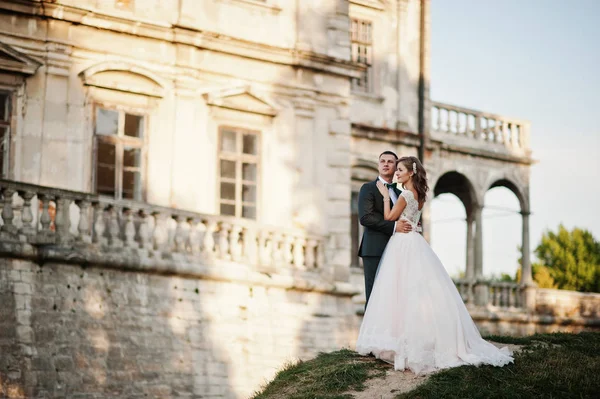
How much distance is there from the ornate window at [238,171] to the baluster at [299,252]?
44.4 inches

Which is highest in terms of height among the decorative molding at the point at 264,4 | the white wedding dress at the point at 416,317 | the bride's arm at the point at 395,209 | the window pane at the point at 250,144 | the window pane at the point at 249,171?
the decorative molding at the point at 264,4

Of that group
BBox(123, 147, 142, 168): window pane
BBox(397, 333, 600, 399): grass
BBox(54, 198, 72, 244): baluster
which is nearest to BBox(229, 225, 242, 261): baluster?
BBox(123, 147, 142, 168): window pane

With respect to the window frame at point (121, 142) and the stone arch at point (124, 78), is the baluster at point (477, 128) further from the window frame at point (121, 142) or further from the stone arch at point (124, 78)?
the window frame at point (121, 142)

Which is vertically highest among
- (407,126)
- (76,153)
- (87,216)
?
(407,126)

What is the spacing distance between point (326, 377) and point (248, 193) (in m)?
8.47

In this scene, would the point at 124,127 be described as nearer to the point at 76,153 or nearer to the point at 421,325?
the point at 76,153

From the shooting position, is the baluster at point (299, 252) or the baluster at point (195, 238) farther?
the baluster at point (299, 252)

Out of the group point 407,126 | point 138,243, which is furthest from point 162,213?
point 407,126

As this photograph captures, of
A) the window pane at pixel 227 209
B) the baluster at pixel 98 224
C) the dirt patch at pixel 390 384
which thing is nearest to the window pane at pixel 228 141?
the window pane at pixel 227 209

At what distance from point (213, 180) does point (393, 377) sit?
868 centimetres

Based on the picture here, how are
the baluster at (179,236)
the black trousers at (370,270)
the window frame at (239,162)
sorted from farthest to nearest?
the window frame at (239,162) → the baluster at (179,236) → the black trousers at (370,270)

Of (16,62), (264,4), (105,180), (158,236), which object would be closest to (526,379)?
(158,236)

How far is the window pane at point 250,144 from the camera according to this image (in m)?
20.0

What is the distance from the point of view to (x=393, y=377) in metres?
11.4
